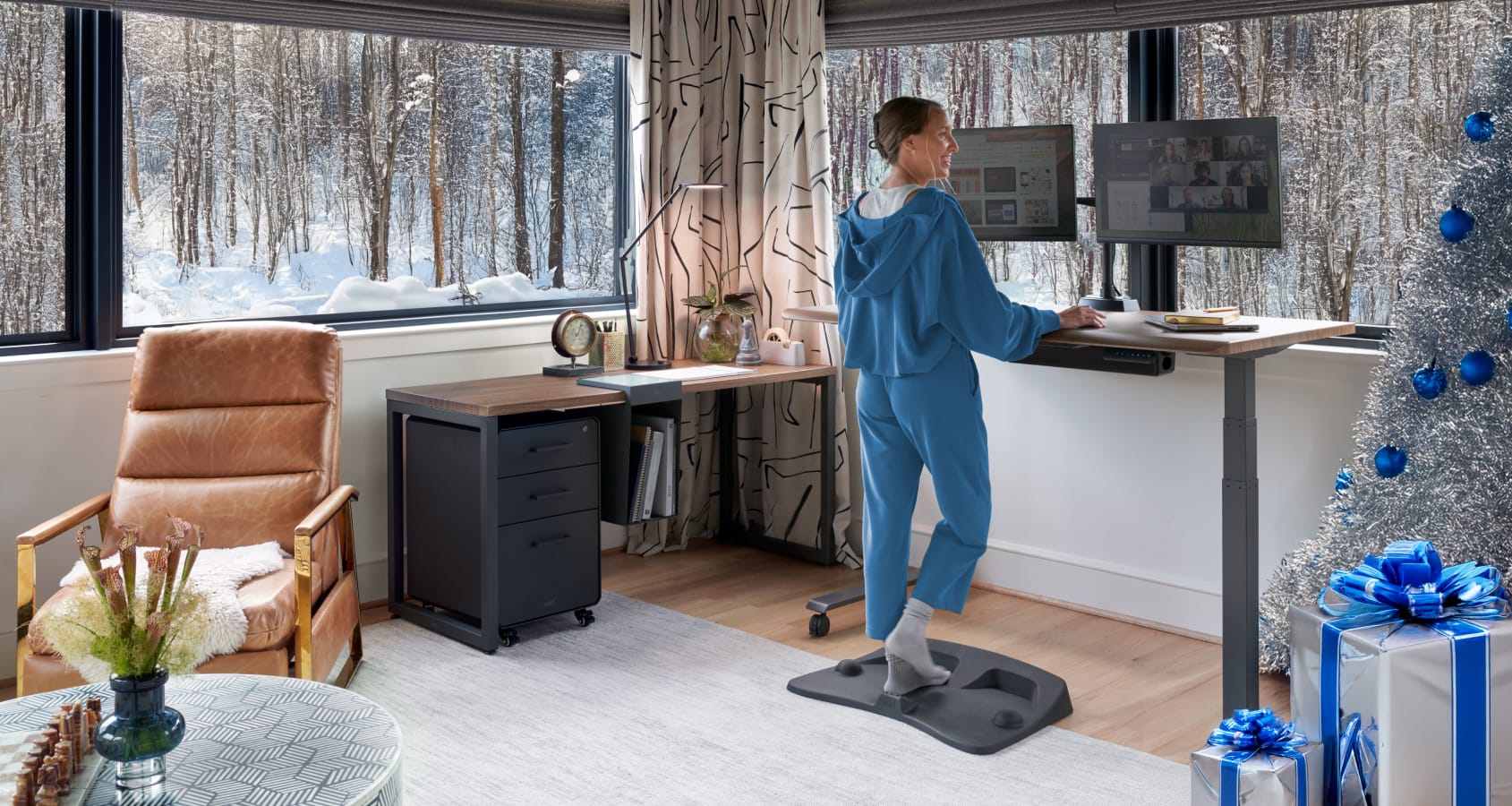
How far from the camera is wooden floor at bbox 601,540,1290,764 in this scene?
3.20m

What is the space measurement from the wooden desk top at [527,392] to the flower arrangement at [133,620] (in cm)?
151

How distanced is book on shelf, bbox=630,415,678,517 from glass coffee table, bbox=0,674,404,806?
176cm

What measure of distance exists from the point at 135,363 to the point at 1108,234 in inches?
96.0

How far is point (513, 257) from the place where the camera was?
4508 millimetres

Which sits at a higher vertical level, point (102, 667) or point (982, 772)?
point (102, 667)

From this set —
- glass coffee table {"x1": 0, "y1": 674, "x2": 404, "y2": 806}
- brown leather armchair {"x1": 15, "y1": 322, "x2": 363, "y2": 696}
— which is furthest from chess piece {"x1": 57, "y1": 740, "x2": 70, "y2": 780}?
brown leather armchair {"x1": 15, "y1": 322, "x2": 363, "y2": 696}

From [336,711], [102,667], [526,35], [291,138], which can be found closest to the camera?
[336,711]

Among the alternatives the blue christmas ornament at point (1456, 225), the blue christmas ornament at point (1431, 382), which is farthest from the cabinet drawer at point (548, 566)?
the blue christmas ornament at point (1456, 225)

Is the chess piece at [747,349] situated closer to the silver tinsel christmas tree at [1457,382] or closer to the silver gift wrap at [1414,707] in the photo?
the silver tinsel christmas tree at [1457,382]

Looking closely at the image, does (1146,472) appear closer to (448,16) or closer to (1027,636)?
(1027,636)

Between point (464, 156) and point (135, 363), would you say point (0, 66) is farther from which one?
point (464, 156)

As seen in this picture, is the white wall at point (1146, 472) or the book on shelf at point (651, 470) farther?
the book on shelf at point (651, 470)

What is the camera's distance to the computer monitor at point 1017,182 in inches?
139

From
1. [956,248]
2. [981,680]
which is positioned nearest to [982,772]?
[981,680]
